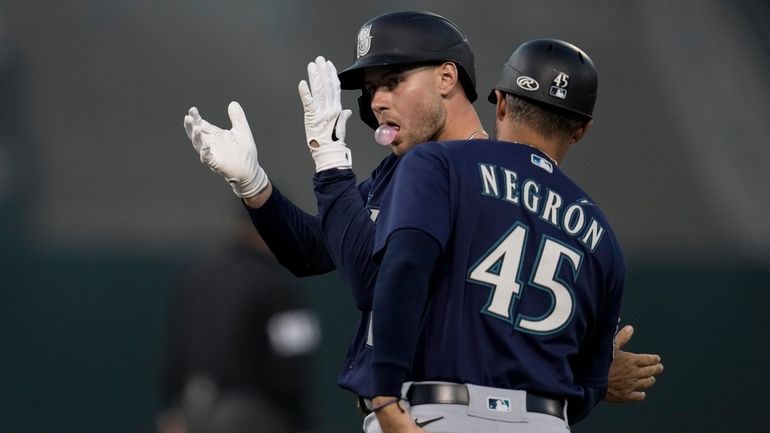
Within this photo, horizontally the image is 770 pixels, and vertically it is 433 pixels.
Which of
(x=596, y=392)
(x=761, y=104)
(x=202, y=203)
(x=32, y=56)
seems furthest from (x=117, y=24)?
(x=596, y=392)

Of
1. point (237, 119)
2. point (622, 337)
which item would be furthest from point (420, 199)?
point (622, 337)

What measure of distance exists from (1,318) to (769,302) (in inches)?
174

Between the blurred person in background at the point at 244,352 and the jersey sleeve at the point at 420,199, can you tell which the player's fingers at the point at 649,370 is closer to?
the jersey sleeve at the point at 420,199

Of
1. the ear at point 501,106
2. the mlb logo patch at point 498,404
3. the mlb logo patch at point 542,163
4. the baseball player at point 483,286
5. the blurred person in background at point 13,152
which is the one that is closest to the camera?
the baseball player at point 483,286

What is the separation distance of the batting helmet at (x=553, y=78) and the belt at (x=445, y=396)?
640 mm

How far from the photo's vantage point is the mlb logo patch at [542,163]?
237 centimetres

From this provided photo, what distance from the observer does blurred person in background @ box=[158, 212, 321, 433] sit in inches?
172

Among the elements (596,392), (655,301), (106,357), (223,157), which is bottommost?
(106,357)

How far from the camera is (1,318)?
5832 millimetres

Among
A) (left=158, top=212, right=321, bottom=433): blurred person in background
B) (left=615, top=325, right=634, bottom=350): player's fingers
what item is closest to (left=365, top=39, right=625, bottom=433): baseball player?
(left=615, top=325, right=634, bottom=350): player's fingers

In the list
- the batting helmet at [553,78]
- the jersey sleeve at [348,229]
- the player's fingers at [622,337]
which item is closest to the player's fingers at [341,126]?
the jersey sleeve at [348,229]

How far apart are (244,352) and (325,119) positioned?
6.63ft

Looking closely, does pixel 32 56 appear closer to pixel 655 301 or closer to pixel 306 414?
pixel 306 414

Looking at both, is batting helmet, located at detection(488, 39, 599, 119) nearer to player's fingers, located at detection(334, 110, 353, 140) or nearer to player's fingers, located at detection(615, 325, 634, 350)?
player's fingers, located at detection(334, 110, 353, 140)
